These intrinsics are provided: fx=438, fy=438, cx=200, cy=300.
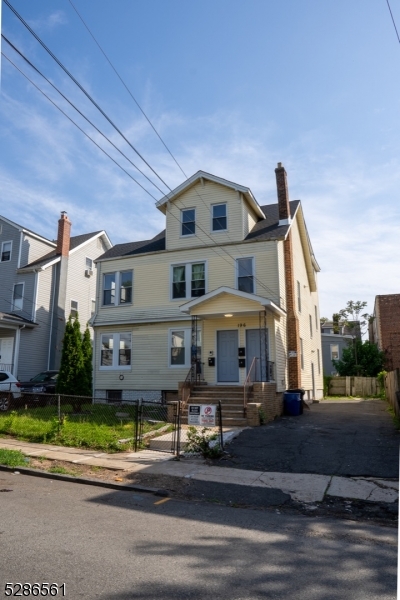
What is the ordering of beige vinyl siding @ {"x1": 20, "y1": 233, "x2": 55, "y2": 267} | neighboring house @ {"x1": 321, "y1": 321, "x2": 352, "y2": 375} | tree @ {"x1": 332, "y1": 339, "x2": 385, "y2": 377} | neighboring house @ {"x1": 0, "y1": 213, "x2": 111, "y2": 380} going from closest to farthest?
1. neighboring house @ {"x1": 0, "y1": 213, "x2": 111, "y2": 380}
2. beige vinyl siding @ {"x1": 20, "y1": 233, "x2": 55, "y2": 267}
3. tree @ {"x1": 332, "y1": 339, "x2": 385, "y2": 377}
4. neighboring house @ {"x1": 321, "y1": 321, "x2": 352, "y2": 375}

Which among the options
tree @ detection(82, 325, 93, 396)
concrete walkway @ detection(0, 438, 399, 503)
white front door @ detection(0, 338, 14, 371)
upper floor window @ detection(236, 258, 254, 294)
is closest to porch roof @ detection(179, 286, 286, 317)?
upper floor window @ detection(236, 258, 254, 294)

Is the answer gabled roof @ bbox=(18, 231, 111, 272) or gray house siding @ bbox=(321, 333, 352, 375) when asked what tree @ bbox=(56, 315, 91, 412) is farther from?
gray house siding @ bbox=(321, 333, 352, 375)

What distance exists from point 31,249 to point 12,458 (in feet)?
67.8

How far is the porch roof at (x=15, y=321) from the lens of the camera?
75.1ft

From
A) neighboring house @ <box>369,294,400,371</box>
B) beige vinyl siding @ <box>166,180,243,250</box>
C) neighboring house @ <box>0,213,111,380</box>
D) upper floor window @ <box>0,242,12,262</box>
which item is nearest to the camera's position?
beige vinyl siding @ <box>166,180,243,250</box>

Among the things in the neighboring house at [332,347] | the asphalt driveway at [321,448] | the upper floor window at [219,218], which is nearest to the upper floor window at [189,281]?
the upper floor window at [219,218]

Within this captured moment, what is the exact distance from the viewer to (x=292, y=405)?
16.1m

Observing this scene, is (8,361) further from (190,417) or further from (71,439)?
(190,417)

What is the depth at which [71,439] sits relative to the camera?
11031 mm

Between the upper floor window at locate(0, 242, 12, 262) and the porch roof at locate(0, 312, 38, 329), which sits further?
the upper floor window at locate(0, 242, 12, 262)

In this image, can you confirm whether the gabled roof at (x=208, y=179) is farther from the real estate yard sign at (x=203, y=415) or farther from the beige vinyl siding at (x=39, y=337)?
the real estate yard sign at (x=203, y=415)

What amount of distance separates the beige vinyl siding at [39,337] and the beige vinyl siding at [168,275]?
263 inches

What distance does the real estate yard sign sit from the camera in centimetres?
974

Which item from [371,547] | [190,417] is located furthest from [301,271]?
[371,547]
